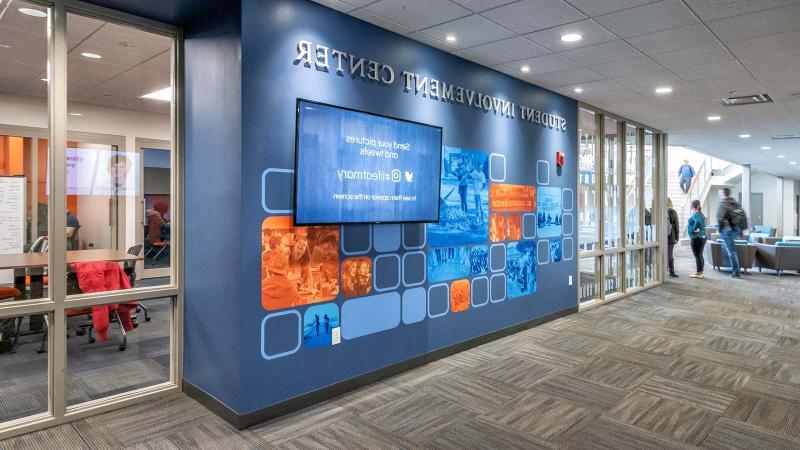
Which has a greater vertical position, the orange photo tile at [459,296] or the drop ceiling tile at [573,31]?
the drop ceiling tile at [573,31]

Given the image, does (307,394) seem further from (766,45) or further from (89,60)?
(766,45)

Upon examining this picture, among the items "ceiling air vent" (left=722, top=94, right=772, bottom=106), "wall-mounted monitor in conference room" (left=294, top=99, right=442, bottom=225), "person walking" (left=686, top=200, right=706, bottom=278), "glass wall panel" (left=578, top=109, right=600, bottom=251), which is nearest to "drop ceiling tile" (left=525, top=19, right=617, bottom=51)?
"wall-mounted monitor in conference room" (left=294, top=99, right=442, bottom=225)

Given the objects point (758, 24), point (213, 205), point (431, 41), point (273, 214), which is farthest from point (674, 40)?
point (213, 205)

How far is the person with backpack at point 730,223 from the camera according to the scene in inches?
344

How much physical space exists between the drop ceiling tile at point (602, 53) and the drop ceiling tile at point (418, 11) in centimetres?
126

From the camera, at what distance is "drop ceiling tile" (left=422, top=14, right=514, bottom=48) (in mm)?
3365

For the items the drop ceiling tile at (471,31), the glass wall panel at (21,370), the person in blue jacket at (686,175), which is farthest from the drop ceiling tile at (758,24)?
the person in blue jacket at (686,175)

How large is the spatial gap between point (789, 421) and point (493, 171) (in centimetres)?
269

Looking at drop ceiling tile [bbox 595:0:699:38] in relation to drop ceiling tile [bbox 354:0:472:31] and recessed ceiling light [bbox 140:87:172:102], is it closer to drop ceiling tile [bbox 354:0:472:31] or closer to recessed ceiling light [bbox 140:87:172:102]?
drop ceiling tile [bbox 354:0:472:31]

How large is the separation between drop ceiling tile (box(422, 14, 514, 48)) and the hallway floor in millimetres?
2489

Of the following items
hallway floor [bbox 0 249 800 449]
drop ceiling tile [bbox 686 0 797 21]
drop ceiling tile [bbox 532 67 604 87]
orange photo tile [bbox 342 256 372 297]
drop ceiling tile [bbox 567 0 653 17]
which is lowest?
hallway floor [bbox 0 249 800 449]

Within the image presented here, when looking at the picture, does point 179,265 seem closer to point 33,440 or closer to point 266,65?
point 33,440

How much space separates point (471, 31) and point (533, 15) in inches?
18.2

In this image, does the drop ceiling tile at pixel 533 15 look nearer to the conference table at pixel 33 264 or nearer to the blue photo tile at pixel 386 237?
the blue photo tile at pixel 386 237
